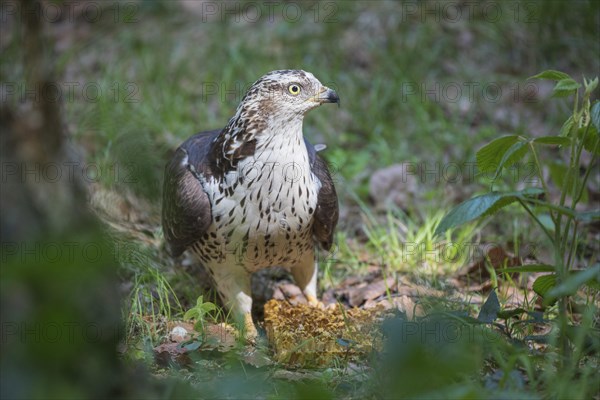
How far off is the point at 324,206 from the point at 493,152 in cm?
128

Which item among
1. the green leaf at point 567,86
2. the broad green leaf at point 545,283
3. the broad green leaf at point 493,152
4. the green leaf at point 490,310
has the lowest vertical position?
the green leaf at point 490,310

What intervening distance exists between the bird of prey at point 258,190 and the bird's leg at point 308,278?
0.97ft

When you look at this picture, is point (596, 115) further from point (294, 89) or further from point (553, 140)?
point (294, 89)

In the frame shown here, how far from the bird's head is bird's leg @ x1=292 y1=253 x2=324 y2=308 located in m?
1.06

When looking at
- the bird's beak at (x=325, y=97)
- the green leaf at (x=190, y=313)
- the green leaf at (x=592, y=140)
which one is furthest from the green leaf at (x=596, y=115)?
the green leaf at (x=190, y=313)

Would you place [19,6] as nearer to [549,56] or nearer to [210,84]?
[210,84]

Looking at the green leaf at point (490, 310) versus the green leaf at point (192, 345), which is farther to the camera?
the green leaf at point (192, 345)

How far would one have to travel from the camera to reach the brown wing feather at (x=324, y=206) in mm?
4426

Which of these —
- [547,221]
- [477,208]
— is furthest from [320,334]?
[547,221]

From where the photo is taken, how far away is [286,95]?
4.19 metres

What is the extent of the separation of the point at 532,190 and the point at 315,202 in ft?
5.15

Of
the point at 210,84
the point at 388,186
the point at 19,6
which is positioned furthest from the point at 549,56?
the point at 19,6

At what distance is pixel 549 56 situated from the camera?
308 inches

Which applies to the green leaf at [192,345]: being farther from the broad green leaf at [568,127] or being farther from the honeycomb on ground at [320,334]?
the broad green leaf at [568,127]
